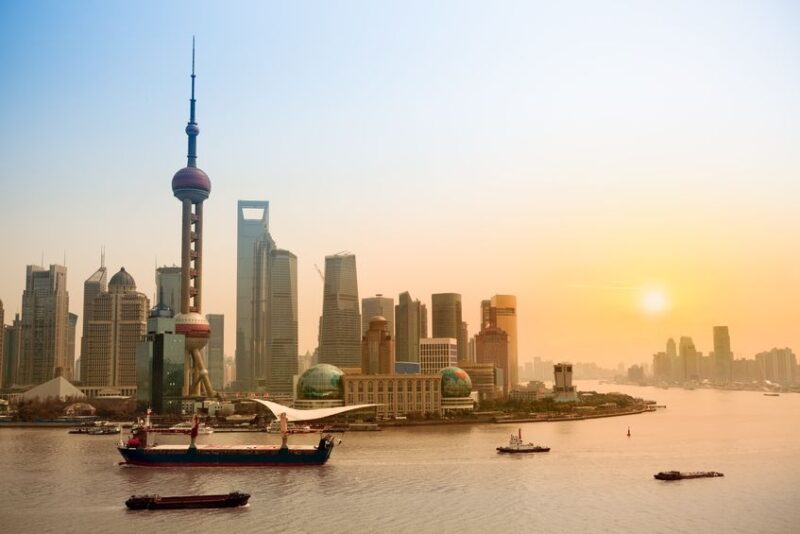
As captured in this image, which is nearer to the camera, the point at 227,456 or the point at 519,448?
the point at 227,456

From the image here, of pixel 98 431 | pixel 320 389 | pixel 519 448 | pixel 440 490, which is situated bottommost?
pixel 98 431

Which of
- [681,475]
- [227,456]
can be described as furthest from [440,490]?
[227,456]

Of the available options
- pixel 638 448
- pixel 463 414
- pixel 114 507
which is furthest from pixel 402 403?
pixel 114 507

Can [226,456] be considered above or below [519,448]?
above

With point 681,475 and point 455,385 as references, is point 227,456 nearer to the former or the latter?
point 681,475

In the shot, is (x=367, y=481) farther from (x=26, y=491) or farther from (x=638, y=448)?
(x=638, y=448)

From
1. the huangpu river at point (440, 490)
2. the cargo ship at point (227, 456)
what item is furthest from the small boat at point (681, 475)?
the cargo ship at point (227, 456)

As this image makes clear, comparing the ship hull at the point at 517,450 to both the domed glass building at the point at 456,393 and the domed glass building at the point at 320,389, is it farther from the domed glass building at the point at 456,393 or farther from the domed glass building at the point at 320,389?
the domed glass building at the point at 456,393
